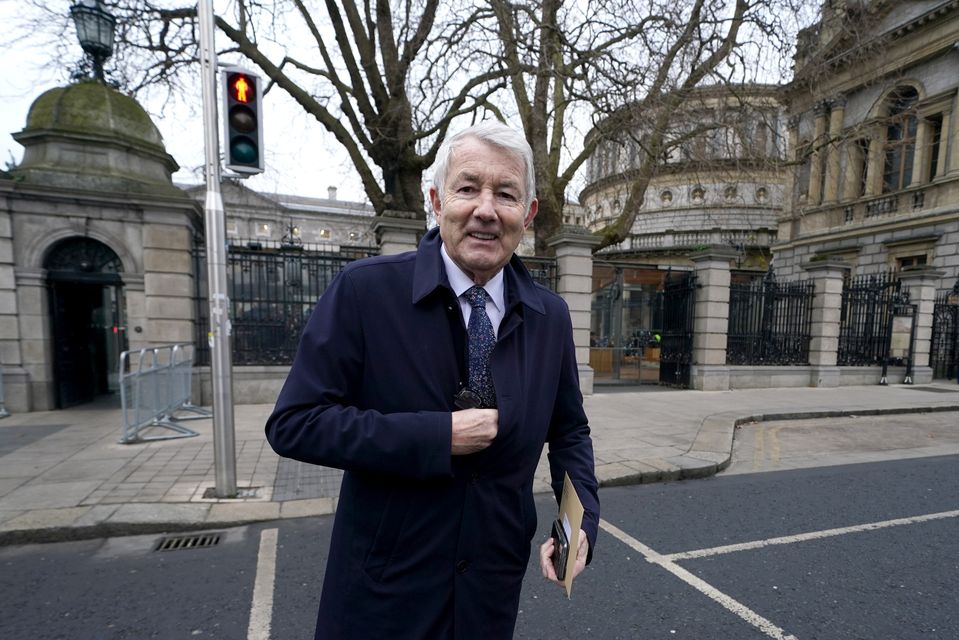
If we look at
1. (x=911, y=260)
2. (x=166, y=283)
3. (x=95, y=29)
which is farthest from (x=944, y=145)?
(x=95, y=29)

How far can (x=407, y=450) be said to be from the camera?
1.19 metres

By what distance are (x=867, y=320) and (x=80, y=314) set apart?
64.2ft

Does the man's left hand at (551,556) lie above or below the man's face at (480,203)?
below

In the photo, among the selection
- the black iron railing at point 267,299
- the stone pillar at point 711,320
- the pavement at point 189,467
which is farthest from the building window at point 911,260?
the black iron railing at point 267,299

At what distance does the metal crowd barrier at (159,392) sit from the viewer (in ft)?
19.4

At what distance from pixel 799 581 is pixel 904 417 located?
882cm

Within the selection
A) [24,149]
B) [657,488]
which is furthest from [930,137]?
[24,149]

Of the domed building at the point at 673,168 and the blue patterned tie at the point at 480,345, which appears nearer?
the blue patterned tie at the point at 480,345

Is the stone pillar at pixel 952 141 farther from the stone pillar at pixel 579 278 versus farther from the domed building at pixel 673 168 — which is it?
the stone pillar at pixel 579 278

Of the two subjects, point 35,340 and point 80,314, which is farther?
point 80,314

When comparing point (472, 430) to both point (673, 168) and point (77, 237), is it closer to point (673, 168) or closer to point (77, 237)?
point (77, 237)

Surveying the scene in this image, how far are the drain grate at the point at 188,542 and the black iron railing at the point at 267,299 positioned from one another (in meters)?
5.42

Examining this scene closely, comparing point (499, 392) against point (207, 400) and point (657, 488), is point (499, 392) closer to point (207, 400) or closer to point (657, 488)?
point (657, 488)

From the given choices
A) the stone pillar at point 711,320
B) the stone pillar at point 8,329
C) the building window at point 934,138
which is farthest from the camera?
the building window at point 934,138
